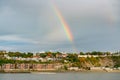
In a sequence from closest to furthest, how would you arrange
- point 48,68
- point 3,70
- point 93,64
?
point 3,70 → point 48,68 → point 93,64

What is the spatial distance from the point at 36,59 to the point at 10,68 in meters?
20.2

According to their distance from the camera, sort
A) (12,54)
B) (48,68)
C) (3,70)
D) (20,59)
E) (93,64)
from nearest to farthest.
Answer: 1. (3,70)
2. (48,68)
3. (20,59)
4. (12,54)
5. (93,64)

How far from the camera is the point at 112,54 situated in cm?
18625

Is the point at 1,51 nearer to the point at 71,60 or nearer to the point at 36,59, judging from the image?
the point at 36,59

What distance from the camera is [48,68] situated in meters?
136

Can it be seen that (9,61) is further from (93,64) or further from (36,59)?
(93,64)

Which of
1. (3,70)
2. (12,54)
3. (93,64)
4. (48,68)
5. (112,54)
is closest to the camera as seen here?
(3,70)

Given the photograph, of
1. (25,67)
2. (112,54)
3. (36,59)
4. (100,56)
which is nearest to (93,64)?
(100,56)

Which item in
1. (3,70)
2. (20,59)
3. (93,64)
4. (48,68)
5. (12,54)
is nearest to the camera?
(3,70)

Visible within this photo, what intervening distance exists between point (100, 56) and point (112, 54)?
39.9ft

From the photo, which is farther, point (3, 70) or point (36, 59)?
point (36, 59)

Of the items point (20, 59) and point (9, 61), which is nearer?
point (9, 61)

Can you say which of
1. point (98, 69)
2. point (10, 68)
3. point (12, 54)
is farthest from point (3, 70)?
point (98, 69)

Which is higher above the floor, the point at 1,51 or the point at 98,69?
the point at 1,51
